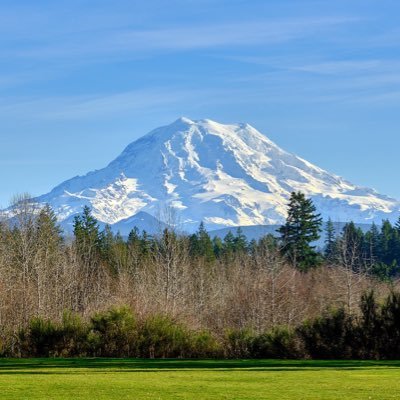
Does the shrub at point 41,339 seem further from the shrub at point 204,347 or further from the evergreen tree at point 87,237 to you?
the evergreen tree at point 87,237

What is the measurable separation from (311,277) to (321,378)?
5697cm

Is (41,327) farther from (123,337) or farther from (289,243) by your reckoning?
(289,243)

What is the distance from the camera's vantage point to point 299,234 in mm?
88750

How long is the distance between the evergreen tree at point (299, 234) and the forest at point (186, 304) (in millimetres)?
108

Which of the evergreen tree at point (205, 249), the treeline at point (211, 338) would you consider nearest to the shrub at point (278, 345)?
the treeline at point (211, 338)

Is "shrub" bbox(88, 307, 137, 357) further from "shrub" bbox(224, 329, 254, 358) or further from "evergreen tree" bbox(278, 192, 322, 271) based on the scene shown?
"evergreen tree" bbox(278, 192, 322, 271)

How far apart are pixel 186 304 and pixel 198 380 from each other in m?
41.0

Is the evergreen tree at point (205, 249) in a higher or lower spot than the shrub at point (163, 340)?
higher

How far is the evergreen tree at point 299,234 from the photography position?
88.6 meters

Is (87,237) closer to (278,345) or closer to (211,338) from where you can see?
(211,338)

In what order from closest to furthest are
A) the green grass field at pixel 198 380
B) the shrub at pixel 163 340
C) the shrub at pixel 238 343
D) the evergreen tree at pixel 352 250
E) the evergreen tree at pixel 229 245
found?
the green grass field at pixel 198 380, the shrub at pixel 238 343, the shrub at pixel 163 340, the evergreen tree at pixel 352 250, the evergreen tree at pixel 229 245

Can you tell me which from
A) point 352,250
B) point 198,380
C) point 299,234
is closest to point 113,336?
point 198,380

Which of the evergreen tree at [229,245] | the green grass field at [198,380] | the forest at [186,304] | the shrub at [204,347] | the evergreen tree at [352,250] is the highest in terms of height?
the evergreen tree at [229,245]

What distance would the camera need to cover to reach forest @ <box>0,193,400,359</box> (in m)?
42.2
